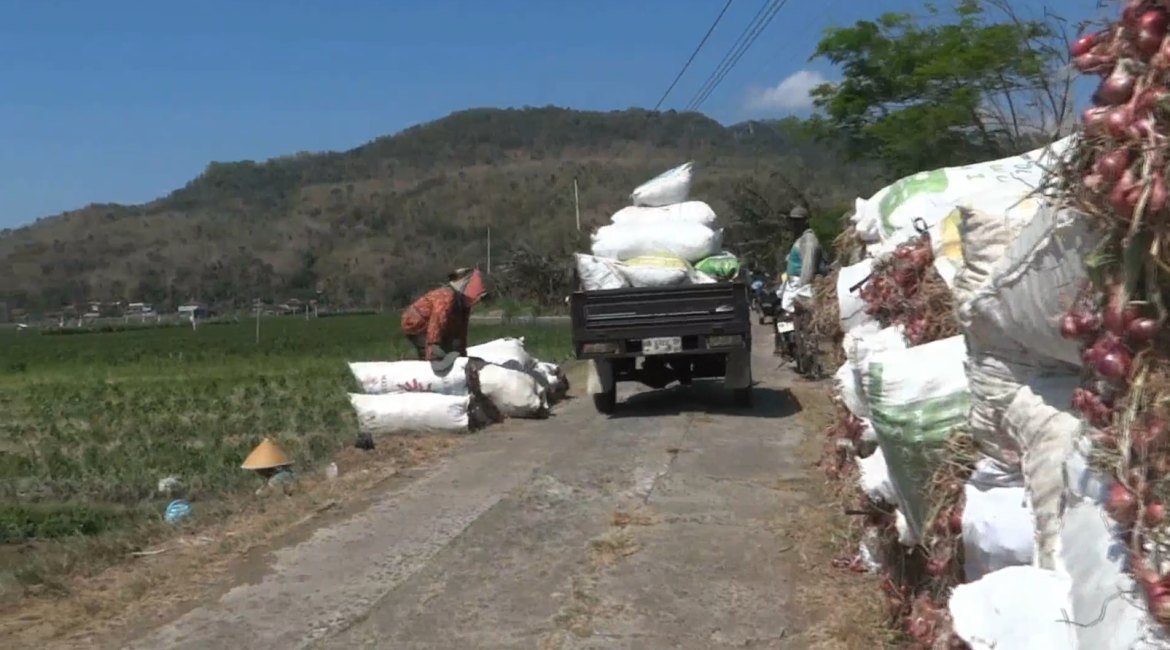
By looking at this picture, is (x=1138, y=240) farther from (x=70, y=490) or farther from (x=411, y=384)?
(x=70, y=490)

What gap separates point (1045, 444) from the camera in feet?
11.6

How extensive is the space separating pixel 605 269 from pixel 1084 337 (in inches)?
385

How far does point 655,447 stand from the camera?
10.2 m

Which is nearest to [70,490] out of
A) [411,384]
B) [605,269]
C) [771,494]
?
[411,384]

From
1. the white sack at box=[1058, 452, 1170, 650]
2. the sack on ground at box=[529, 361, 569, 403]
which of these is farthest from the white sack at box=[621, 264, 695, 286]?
the white sack at box=[1058, 452, 1170, 650]

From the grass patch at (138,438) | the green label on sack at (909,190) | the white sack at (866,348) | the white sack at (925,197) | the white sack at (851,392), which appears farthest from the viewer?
the grass patch at (138,438)

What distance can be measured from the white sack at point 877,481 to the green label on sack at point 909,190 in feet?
5.80

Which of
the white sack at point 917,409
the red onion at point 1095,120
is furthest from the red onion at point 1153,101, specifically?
the white sack at point 917,409

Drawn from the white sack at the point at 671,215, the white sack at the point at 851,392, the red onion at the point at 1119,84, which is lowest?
the white sack at the point at 851,392

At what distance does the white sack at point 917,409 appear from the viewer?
14.5ft

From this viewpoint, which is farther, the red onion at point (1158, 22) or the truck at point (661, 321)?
the truck at point (661, 321)

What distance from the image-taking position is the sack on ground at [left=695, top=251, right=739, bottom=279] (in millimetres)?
13000

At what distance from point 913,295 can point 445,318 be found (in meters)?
6.99

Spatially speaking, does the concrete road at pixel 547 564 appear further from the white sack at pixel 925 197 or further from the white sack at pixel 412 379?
the white sack at pixel 925 197
